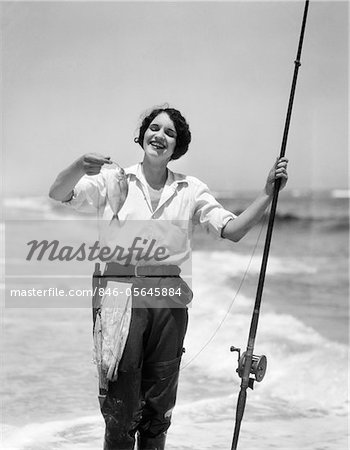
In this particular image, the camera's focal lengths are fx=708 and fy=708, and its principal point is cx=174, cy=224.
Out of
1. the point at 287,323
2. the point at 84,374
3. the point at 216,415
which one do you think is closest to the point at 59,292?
the point at 287,323

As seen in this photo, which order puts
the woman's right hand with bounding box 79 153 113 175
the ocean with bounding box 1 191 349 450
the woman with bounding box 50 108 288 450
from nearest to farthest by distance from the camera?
the woman's right hand with bounding box 79 153 113 175, the woman with bounding box 50 108 288 450, the ocean with bounding box 1 191 349 450

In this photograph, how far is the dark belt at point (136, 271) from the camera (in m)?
2.38

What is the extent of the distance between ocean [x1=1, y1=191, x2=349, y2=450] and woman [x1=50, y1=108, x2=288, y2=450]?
0.71 meters

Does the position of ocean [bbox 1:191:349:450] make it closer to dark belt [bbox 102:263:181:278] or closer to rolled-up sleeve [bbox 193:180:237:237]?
rolled-up sleeve [bbox 193:180:237:237]

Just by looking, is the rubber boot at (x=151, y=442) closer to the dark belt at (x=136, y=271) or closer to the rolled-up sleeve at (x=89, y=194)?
the dark belt at (x=136, y=271)

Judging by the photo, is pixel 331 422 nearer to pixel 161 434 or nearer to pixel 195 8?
pixel 161 434

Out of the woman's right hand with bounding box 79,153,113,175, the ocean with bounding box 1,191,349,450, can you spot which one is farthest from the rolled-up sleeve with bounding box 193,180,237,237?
the ocean with bounding box 1,191,349,450

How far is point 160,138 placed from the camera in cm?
245

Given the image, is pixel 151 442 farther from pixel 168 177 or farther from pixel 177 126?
pixel 177 126

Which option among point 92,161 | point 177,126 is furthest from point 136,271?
point 177,126

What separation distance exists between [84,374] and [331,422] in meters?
1.67

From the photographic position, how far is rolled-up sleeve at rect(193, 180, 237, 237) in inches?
96.0

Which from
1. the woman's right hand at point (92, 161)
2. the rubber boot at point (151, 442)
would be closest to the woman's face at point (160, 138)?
the woman's right hand at point (92, 161)

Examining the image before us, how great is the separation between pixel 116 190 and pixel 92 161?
219 mm
